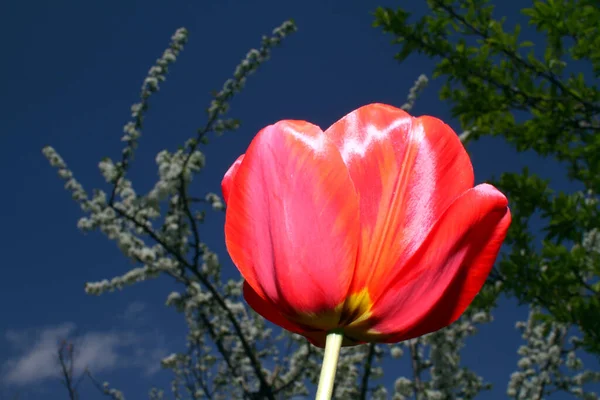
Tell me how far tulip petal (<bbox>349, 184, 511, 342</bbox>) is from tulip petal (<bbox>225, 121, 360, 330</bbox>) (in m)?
0.05

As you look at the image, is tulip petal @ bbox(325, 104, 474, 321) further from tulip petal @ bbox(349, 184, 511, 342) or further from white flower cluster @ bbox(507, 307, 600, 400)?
white flower cluster @ bbox(507, 307, 600, 400)

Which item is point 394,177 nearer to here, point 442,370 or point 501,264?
point 501,264

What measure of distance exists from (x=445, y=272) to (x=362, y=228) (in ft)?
0.26

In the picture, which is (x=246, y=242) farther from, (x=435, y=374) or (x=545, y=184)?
(x=435, y=374)

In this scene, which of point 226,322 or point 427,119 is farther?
point 226,322

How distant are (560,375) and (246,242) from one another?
872 centimetres

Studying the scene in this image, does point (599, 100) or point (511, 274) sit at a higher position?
point (599, 100)

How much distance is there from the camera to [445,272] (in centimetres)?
52

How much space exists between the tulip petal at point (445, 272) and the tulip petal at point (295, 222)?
0.15ft

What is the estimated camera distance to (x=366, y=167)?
536mm

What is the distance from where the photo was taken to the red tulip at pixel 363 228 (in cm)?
49

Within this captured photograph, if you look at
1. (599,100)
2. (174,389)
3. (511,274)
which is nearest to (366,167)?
(511,274)

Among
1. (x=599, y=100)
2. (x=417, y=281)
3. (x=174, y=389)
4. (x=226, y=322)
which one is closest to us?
(x=417, y=281)

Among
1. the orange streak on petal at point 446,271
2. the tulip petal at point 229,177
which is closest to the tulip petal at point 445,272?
the orange streak on petal at point 446,271
